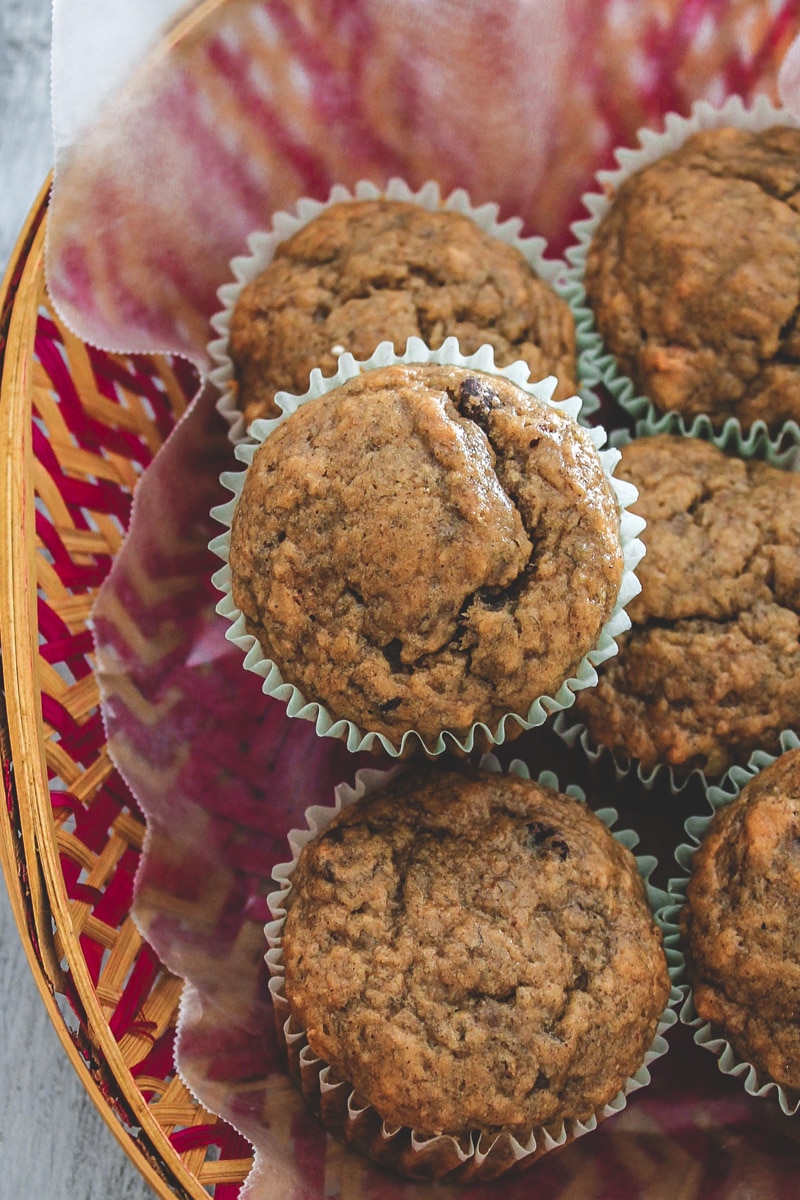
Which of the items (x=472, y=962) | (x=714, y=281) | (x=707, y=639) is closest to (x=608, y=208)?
(x=714, y=281)

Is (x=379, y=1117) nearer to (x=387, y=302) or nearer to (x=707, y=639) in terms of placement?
(x=707, y=639)

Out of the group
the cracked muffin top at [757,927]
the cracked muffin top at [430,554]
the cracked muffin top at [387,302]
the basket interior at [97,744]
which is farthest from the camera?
the cracked muffin top at [387,302]

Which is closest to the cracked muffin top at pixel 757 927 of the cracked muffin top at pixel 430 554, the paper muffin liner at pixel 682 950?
the paper muffin liner at pixel 682 950

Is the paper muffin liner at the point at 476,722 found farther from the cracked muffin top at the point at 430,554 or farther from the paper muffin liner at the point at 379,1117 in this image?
the paper muffin liner at the point at 379,1117

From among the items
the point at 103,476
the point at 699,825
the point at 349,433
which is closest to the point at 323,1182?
the point at 699,825

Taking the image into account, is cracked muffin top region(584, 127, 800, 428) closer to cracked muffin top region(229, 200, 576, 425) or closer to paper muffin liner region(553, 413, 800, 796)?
paper muffin liner region(553, 413, 800, 796)

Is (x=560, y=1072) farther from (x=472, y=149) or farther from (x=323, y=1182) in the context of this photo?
(x=472, y=149)
